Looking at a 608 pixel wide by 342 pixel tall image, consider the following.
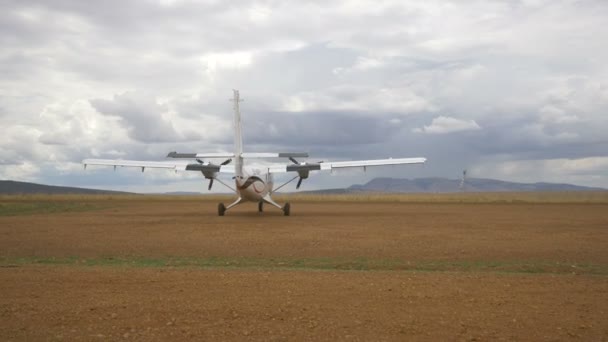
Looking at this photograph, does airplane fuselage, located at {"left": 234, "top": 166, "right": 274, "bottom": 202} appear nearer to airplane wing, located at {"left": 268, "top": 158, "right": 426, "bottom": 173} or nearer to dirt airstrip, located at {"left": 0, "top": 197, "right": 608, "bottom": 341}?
airplane wing, located at {"left": 268, "top": 158, "right": 426, "bottom": 173}

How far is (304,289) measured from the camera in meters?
9.93

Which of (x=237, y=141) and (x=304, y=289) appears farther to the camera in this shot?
(x=237, y=141)

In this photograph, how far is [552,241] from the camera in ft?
62.0

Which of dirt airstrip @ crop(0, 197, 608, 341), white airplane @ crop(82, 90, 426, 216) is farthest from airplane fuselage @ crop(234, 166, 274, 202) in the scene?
dirt airstrip @ crop(0, 197, 608, 341)

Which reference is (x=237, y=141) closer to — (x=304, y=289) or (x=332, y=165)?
(x=332, y=165)

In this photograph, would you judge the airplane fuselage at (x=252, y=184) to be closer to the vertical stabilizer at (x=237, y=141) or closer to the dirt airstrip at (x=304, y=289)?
the vertical stabilizer at (x=237, y=141)

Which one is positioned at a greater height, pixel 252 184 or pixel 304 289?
pixel 252 184

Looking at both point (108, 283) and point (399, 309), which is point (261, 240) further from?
point (399, 309)

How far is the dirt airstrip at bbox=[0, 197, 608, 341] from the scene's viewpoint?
723cm

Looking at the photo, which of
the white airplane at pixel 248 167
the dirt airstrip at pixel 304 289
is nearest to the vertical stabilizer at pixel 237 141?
the white airplane at pixel 248 167

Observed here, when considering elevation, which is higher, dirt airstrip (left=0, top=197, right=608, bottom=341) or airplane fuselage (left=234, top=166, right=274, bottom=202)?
airplane fuselage (left=234, top=166, right=274, bottom=202)

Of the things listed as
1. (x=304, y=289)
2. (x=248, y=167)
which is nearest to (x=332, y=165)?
(x=248, y=167)

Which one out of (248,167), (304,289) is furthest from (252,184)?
(304,289)

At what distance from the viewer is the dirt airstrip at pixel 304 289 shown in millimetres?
7230
